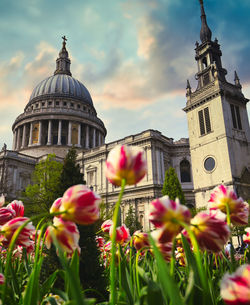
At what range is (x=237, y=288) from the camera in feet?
3.36

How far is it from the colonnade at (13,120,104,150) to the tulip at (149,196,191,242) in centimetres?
5699

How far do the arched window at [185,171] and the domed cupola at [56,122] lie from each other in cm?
2381

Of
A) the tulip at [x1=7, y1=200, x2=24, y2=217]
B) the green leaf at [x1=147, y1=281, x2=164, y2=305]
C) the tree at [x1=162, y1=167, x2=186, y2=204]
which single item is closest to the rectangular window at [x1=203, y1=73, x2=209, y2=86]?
the tree at [x1=162, y1=167, x2=186, y2=204]

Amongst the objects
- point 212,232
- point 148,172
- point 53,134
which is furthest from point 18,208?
point 53,134

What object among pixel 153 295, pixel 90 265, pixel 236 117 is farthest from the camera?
pixel 236 117

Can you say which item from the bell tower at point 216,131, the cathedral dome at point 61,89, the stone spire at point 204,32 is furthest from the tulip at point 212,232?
the cathedral dome at point 61,89

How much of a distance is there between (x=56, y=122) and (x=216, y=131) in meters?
40.6

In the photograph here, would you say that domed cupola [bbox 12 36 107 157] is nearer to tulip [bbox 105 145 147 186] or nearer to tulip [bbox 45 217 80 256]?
tulip [bbox 45 217 80 256]

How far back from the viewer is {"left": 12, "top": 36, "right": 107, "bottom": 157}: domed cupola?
57562 millimetres

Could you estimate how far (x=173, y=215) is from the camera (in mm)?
1242

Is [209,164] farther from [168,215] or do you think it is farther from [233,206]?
[168,215]

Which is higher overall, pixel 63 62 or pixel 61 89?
pixel 63 62

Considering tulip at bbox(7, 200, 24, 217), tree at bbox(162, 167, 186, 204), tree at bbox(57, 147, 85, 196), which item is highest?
tree at bbox(162, 167, 186, 204)

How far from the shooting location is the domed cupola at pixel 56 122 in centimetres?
5756
